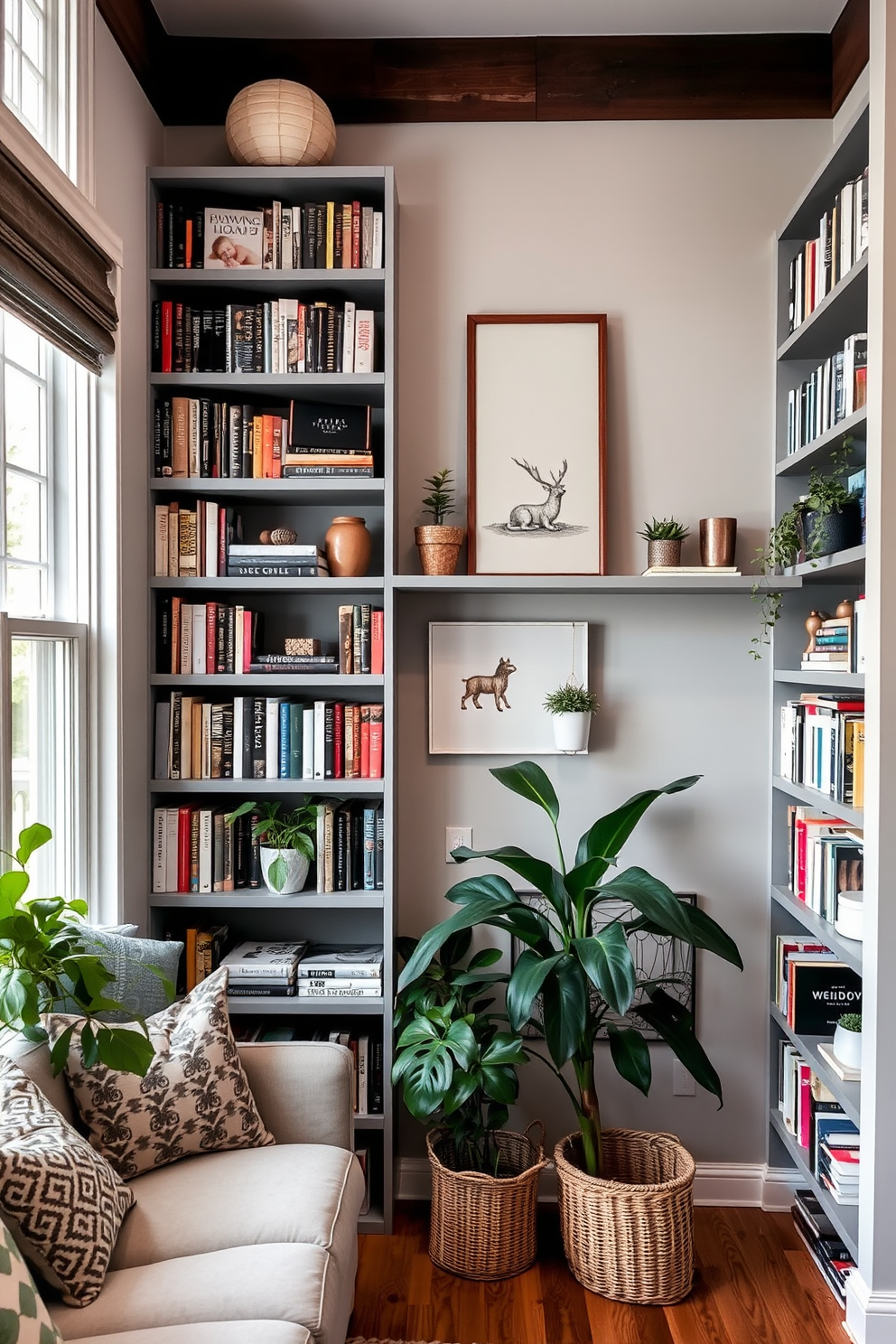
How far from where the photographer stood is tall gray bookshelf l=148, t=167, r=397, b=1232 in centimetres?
253

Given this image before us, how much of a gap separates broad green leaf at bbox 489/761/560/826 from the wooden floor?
1.11 m

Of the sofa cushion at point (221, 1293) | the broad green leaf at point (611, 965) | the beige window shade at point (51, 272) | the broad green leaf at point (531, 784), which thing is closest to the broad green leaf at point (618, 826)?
the broad green leaf at point (531, 784)

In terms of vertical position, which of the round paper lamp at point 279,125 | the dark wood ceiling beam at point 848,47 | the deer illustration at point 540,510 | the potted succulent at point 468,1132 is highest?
the dark wood ceiling beam at point 848,47

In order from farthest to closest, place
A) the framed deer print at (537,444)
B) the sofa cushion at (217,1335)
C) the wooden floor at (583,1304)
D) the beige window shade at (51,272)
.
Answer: the framed deer print at (537,444)
the wooden floor at (583,1304)
the beige window shade at (51,272)
the sofa cushion at (217,1335)

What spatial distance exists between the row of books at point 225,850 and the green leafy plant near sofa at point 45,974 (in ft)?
3.09

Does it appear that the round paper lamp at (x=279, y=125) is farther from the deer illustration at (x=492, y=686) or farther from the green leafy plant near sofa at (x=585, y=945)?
the green leafy plant near sofa at (x=585, y=945)

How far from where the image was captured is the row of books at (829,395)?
2.19 m

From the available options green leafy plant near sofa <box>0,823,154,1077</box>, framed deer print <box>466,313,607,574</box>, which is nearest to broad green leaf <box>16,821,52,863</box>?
green leafy plant near sofa <box>0,823,154,1077</box>

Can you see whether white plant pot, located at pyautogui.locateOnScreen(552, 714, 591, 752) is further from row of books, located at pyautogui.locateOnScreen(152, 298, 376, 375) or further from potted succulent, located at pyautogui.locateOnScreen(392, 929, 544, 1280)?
row of books, located at pyautogui.locateOnScreen(152, 298, 376, 375)

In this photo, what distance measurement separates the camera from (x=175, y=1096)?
1.88 m

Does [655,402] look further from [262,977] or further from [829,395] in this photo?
[262,977]

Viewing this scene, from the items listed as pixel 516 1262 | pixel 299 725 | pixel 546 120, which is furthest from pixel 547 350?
pixel 516 1262

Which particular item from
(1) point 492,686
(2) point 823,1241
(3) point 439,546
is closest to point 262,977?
(1) point 492,686

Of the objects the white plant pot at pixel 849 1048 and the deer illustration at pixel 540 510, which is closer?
the white plant pot at pixel 849 1048
